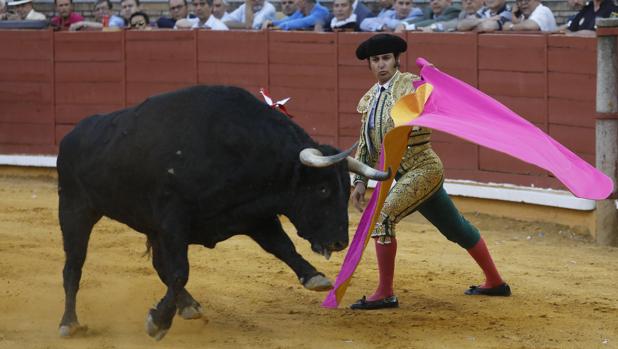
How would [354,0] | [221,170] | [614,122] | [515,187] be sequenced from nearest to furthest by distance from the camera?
[221,170] < [614,122] < [515,187] < [354,0]

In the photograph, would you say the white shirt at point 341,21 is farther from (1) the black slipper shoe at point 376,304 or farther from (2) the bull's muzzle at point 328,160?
(2) the bull's muzzle at point 328,160

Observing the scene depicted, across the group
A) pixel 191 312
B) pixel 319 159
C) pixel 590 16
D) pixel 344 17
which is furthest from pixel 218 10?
pixel 319 159

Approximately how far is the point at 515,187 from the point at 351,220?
1162 millimetres

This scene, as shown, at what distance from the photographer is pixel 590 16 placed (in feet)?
27.2

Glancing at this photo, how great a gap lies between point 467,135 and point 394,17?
487cm

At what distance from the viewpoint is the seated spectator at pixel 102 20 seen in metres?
11.6

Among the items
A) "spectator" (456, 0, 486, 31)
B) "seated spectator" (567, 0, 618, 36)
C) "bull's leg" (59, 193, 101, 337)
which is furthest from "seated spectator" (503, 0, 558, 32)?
"bull's leg" (59, 193, 101, 337)

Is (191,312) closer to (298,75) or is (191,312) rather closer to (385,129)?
(385,129)

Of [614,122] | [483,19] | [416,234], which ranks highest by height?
[483,19]

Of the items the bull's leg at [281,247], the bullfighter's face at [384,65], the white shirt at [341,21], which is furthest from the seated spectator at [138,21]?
the bull's leg at [281,247]

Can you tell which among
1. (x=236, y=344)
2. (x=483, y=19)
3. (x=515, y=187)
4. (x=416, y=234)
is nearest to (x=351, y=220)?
(x=416, y=234)

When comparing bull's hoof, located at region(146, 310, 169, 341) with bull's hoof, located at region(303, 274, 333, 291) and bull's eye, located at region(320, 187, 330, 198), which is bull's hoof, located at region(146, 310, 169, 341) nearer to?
bull's hoof, located at region(303, 274, 333, 291)

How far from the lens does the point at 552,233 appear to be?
8.16m

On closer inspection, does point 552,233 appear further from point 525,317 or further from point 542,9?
point 525,317
